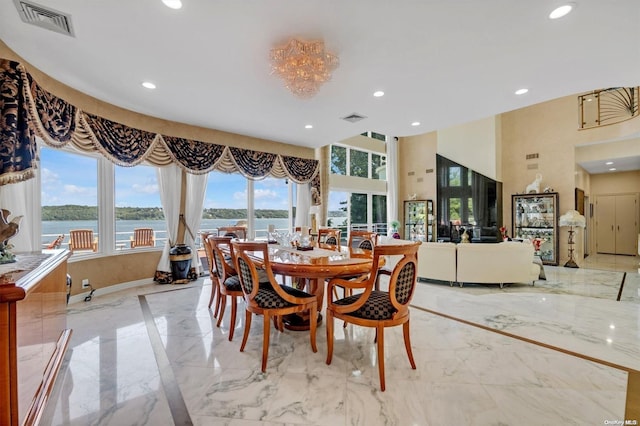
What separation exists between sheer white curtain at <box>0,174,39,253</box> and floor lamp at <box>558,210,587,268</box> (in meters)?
9.33

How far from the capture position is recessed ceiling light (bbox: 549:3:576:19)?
2105 millimetres

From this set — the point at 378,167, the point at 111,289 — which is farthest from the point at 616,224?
the point at 111,289

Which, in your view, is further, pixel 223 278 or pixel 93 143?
pixel 93 143

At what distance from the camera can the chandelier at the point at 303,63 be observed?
2.51 m

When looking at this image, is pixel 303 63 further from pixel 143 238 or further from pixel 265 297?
pixel 143 238

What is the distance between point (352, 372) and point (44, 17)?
365 cm

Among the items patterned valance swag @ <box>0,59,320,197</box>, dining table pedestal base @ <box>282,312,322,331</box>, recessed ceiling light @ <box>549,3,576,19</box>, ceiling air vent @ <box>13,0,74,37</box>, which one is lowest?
dining table pedestal base @ <box>282,312,322,331</box>

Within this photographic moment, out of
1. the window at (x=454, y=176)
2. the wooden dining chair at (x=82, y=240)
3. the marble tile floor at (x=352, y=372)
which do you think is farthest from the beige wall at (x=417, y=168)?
the wooden dining chair at (x=82, y=240)

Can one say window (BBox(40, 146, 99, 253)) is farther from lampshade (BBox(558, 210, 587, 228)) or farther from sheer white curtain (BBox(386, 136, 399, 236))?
lampshade (BBox(558, 210, 587, 228))

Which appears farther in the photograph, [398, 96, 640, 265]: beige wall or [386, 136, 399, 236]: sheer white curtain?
[386, 136, 399, 236]: sheer white curtain

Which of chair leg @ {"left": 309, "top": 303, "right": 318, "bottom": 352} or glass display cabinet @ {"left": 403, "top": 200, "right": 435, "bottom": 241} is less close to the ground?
glass display cabinet @ {"left": 403, "top": 200, "right": 435, "bottom": 241}

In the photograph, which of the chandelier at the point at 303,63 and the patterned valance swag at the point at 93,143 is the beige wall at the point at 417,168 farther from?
the chandelier at the point at 303,63

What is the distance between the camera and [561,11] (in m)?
2.16

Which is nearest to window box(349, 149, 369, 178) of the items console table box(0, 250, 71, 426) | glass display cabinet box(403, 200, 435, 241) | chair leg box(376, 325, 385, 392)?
glass display cabinet box(403, 200, 435, 241)
